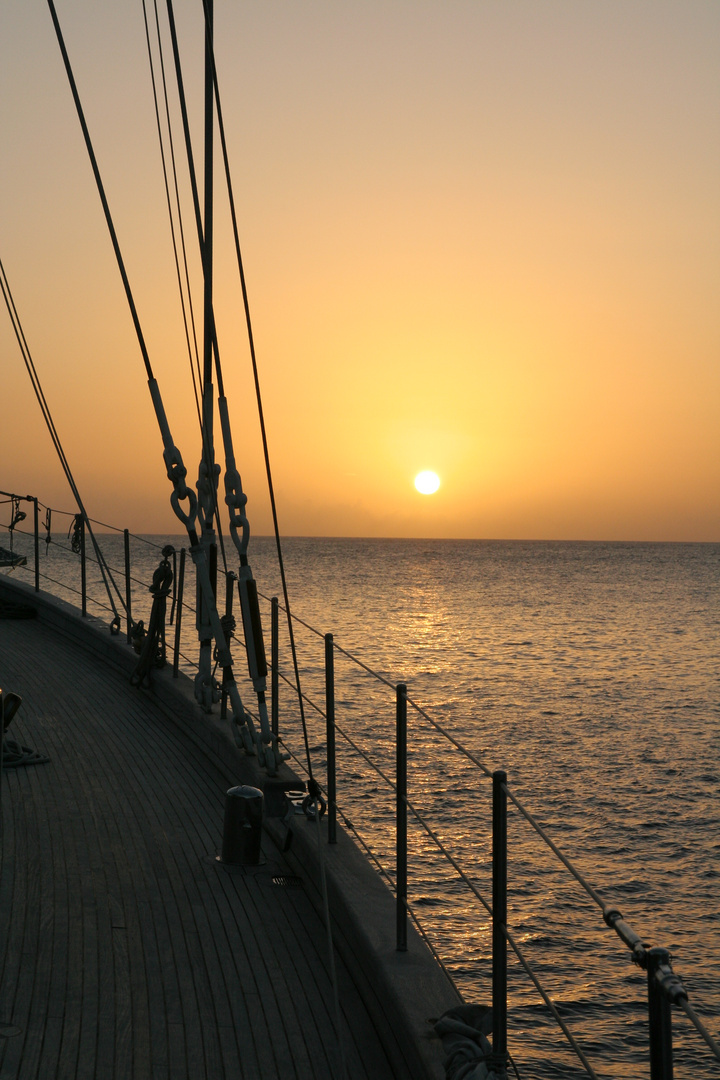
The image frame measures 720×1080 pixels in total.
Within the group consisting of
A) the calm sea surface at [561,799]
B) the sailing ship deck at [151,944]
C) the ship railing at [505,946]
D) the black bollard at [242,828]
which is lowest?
the calm sea surface at [561,799]

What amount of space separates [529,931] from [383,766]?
584 centimetres

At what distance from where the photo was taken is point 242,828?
4516 millimetres

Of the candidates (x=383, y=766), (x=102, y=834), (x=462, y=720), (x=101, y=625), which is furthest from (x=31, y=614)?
(x=462, y=720)

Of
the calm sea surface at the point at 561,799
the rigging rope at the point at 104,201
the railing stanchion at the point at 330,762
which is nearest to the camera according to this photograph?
the railing stanchion at the point at 330,762

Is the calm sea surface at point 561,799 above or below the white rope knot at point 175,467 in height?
below

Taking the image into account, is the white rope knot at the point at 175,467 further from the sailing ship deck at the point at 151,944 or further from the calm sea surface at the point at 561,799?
the calm sea surface at the point at 561,799

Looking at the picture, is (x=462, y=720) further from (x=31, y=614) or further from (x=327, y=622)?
(x=327, y=622)

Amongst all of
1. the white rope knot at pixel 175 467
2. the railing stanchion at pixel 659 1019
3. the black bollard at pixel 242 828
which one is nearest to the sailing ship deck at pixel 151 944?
the black bollard at pixel 242 828

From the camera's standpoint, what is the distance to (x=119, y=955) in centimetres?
355

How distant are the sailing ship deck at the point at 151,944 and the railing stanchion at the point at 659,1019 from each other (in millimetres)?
1438

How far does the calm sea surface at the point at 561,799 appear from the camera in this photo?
307 inches

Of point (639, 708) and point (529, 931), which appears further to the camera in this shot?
point (639, 708)

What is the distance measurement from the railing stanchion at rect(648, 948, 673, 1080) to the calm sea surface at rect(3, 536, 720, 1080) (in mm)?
5428

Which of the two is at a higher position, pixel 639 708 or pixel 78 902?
pixel 78 902
